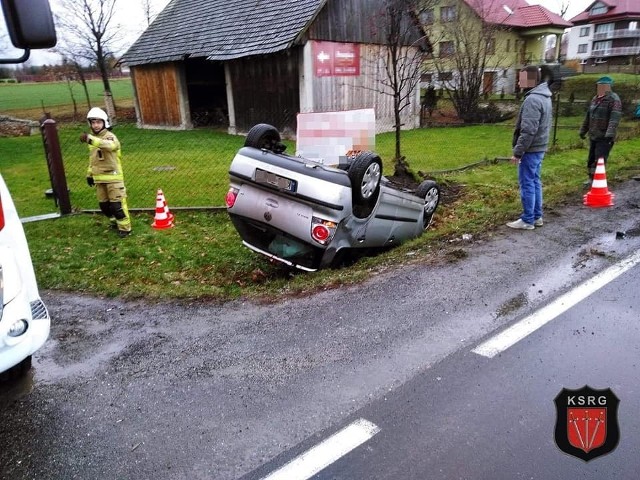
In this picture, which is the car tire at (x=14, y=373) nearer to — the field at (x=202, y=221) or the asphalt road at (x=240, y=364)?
the asphalt road at (x=240, y=364)

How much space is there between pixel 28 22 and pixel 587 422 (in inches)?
156

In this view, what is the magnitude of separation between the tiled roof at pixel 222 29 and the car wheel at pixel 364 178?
12857 millimetres

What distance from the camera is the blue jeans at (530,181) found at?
658 centimetres

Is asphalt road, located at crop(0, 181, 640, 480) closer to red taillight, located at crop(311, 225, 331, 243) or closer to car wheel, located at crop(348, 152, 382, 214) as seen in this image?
red taillight, located at crop(311, 225, 331, 243)

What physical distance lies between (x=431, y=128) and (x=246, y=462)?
20.7 metres

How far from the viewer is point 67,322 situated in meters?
4.76

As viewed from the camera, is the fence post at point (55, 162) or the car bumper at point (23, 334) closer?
the car bumper at point (23, 334)

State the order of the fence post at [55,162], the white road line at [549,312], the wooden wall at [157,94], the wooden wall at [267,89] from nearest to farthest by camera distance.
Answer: the white road line at [549,312] → the fence post at [55,162] → the wooden wall at [267,89] → the wooden wall at [157,94]

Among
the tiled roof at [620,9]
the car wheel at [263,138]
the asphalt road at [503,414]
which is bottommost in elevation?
the asphalt road at [503,414]

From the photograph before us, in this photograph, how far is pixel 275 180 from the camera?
5109 mm

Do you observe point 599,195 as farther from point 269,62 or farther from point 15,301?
point 269,62

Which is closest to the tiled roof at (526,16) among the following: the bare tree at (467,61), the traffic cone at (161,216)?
the bare tree at (467,61)

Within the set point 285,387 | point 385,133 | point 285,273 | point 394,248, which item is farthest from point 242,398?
point 385,133

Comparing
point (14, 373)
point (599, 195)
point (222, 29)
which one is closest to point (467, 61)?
point (222, 29)
